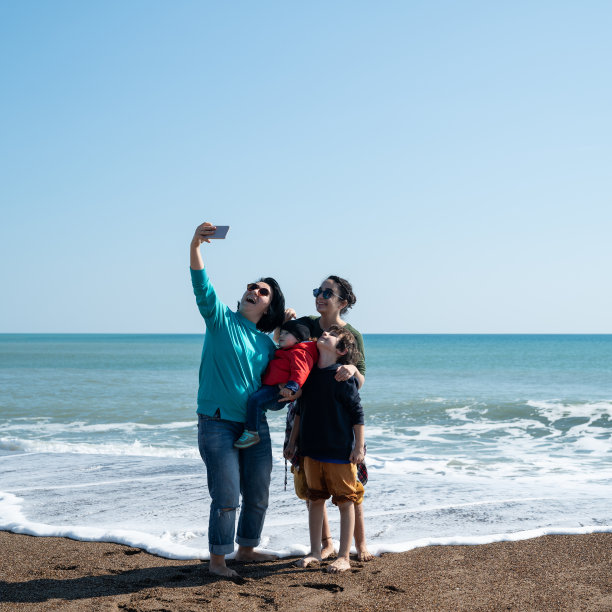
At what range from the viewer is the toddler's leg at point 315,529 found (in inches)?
168

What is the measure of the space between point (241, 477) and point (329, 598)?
39.8 inches

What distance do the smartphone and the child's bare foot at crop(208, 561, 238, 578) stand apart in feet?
6.93

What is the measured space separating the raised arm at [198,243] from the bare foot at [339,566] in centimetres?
209

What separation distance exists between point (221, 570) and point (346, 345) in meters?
1.67

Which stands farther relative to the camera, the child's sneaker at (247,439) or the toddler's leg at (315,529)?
the toddler's leg at (315,529)

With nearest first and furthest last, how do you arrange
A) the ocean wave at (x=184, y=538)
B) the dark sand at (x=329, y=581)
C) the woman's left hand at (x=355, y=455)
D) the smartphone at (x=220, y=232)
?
the dark sand at (x=329, y=581)
the smartphone at (x=220, y=232)
the woman's left hand at (x=355, y=455)
the ocean wave at (x=184, y=538)

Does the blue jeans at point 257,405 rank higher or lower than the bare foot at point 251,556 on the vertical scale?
higher

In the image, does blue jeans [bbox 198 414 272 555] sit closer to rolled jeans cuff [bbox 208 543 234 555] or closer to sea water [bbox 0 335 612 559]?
rolled jeans cuff [bbox 208 543 234 555]

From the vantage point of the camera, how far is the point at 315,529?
14.1 ft

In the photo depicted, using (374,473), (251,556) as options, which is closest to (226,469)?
(251,556)

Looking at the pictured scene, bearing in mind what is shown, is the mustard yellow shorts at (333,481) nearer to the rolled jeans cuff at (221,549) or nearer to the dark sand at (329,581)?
the dark sand at (329,581)

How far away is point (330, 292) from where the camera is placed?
14.3 feet

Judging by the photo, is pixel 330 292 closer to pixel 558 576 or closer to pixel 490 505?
pixel 558 576

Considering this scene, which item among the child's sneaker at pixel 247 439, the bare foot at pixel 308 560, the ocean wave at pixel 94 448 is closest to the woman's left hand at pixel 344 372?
the child's sneaker at pixel 247 439
